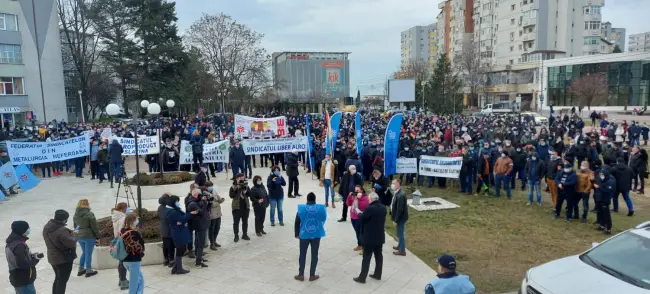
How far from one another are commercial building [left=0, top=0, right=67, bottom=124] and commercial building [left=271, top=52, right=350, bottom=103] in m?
53.2

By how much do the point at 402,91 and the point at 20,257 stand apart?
5099cm

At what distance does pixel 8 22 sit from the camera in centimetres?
4178

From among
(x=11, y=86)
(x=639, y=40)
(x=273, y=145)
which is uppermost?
(x=639, y=40)

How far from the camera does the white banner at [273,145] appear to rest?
18.3 meters

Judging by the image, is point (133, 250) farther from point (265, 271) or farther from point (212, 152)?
point (212, 152)

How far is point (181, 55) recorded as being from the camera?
44.9 m

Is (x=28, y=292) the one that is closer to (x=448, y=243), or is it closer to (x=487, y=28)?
(x=448, y=243)

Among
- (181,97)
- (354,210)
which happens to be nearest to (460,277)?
(354,210)

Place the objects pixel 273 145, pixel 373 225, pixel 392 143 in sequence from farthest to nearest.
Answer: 1. pixel 273 145
2. pixel 392 143
3. pixel 373 225

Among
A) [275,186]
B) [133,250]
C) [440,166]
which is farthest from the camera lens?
[440,166]

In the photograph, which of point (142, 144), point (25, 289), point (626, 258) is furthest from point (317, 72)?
point (626, 258)

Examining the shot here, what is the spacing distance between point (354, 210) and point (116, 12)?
141 feet

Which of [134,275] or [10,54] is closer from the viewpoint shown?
[134,275]

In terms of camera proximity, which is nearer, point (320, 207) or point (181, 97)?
point (320, 207)
